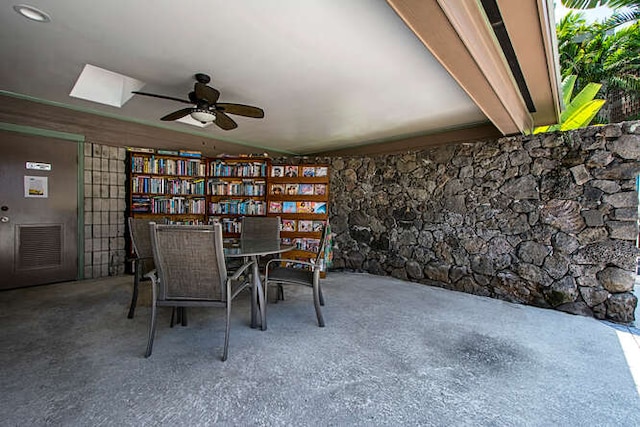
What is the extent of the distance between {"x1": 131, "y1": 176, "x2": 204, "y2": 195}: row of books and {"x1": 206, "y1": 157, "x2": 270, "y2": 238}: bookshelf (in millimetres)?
194

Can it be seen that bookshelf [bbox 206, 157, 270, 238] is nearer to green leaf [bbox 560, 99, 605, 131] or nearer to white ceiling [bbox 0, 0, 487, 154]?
white ceiling [bbox 0, 0, 487, 154]

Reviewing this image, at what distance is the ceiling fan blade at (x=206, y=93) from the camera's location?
263 cm

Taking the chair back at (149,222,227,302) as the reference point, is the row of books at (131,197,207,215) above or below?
above

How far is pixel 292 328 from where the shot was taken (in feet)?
8.56

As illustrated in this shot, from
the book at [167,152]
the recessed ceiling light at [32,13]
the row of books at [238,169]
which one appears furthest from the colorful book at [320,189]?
the recessed ceiling light at [32,13]

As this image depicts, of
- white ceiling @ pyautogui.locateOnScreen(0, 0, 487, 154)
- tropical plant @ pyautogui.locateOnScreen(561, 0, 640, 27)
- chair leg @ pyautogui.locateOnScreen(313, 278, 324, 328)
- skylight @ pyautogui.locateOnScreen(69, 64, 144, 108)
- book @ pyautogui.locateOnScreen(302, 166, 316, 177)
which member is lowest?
chair leg @ pyautogui.locateOnScreen(313, 278, 324, 328)

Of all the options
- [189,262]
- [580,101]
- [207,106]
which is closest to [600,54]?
[580,101]

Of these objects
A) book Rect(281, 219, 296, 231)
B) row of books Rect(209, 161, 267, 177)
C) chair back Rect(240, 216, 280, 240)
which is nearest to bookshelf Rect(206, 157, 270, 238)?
row of books Rect(209, 161, 267, 177)

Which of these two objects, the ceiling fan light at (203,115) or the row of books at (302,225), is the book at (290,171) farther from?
the ceiling fan light at (203,115)

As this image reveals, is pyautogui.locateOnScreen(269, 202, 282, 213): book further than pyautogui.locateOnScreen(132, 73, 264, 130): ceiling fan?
Yes

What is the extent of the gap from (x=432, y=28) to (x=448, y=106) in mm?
2165

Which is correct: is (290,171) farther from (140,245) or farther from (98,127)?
(98,127)

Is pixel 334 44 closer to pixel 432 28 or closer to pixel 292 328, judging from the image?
pixel 432 28

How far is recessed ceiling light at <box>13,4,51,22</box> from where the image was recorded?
1.93m
